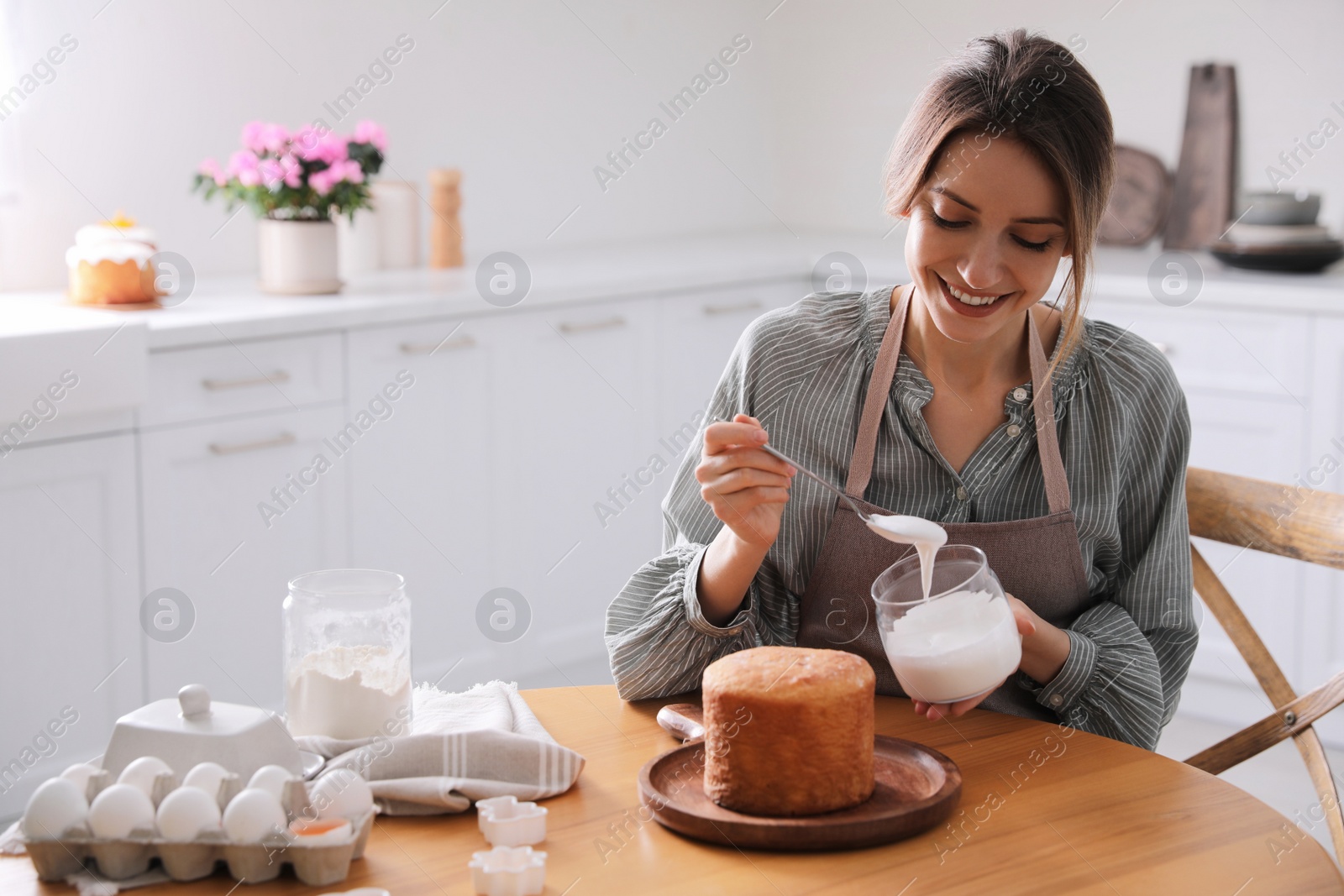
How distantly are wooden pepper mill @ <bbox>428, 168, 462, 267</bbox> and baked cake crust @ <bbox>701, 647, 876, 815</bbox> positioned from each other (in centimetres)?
235

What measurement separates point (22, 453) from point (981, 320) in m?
1.57

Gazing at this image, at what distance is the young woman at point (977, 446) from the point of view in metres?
1.32

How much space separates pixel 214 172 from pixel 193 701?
200 centimetres

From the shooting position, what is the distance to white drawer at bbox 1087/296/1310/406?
2.80 m

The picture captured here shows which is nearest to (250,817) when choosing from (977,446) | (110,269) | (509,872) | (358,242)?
(509,872)

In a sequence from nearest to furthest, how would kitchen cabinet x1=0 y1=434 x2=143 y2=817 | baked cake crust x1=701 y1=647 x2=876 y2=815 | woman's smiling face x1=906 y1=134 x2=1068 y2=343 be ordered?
baked cake crust x1=701 y1=647 x2=876 y2=815 < woman's smiling face x1=906 y1=134 x2=1068 y2=343 < kitchen cabinet x1=0 y1=434 x2=143 y2=817

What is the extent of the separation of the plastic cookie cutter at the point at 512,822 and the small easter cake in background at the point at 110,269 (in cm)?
182

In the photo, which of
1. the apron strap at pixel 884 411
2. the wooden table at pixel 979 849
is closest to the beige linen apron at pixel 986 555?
the apron strap at pixel 884 411

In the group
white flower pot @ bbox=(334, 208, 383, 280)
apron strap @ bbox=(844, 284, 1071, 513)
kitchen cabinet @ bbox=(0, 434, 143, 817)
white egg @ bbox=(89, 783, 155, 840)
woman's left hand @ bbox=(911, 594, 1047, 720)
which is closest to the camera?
white egg @ bbox=(89, 783, 155, 840)

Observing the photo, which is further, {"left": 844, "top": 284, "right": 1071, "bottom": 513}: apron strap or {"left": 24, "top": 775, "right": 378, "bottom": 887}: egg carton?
{"left": 844, "top": 284, "right": 1071, "bottom": 513}: apron strap

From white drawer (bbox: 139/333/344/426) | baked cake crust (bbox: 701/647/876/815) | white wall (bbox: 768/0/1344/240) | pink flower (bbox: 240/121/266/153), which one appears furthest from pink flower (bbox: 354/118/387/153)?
baked cake crust (bbox: 701/647/876/815)

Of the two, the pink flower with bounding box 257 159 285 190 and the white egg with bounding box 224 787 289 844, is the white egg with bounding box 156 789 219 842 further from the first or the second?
the pink flower with bounding box 257 159 285 190

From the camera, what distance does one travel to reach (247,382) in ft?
8.05

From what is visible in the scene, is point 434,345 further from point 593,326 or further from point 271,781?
point 271,781
